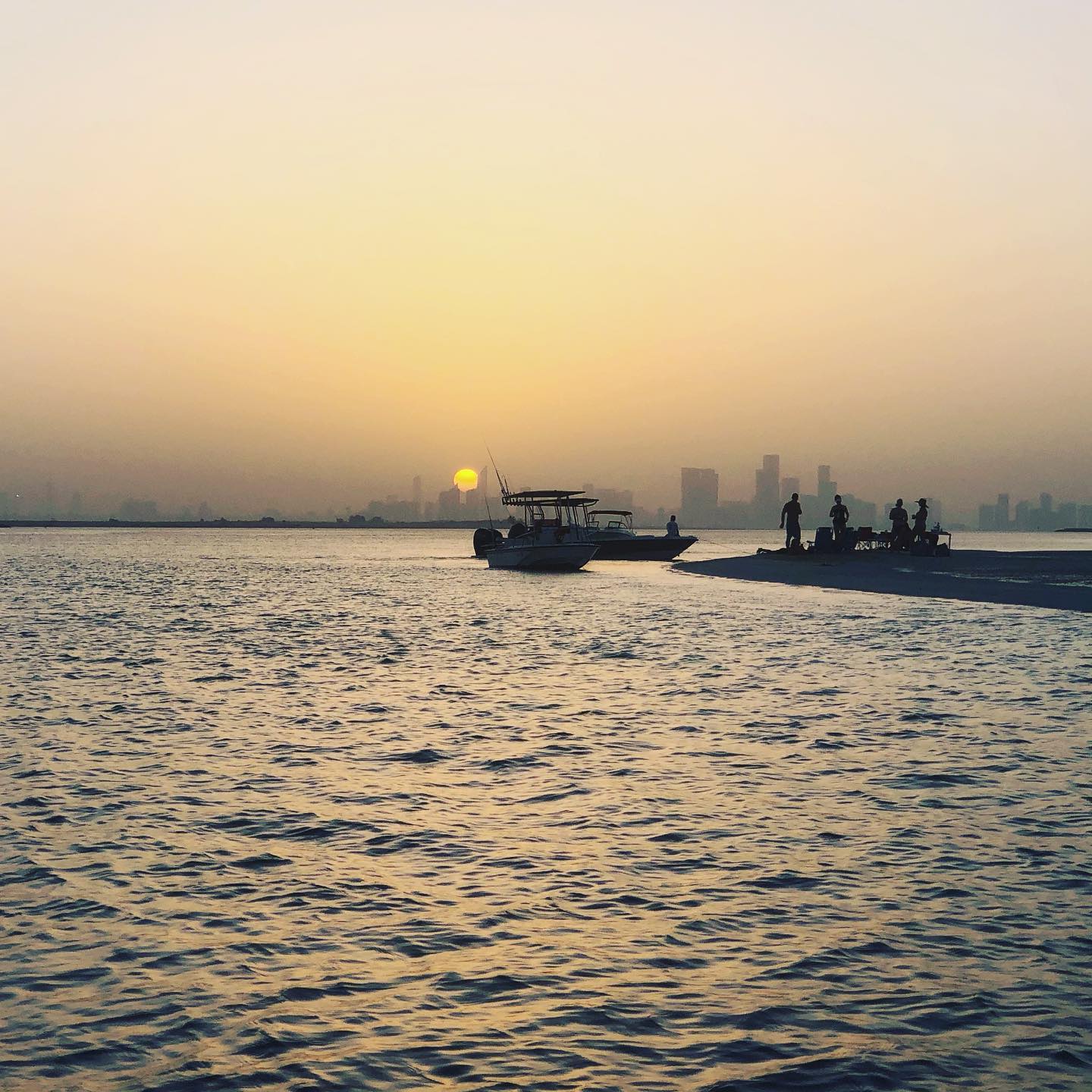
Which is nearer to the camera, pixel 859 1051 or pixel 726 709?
pixel 859 1051

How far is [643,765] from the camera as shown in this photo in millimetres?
13914

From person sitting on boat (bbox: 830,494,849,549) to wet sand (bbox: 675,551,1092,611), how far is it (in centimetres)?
112

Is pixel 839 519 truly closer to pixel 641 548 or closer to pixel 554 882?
pixel 641 548

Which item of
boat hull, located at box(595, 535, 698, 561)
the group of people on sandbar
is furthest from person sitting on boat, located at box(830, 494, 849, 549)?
boat hull, located at box(595, 535, 698, 561)

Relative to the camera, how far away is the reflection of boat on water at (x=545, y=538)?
66562mm

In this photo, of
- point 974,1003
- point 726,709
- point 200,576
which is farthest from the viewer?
point 200,576

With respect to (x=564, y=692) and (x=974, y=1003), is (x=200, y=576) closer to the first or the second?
(x=564, y=692)

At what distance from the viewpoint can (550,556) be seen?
67688 millimetres

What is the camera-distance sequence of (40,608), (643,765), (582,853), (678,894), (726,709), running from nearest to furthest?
(678,894) → (582,853) → (643,765) → (726,709) → (40,608)

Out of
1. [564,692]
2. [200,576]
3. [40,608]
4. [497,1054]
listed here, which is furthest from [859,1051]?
[200,576]

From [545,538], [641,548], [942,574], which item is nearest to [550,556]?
[545,538]

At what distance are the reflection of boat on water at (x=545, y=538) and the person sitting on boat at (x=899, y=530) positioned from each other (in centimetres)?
1668

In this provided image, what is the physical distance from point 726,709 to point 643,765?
194 inches

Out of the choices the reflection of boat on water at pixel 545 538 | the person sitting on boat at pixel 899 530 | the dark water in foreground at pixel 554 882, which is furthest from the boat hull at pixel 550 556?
the dark water in foreground at pixel 554 882
